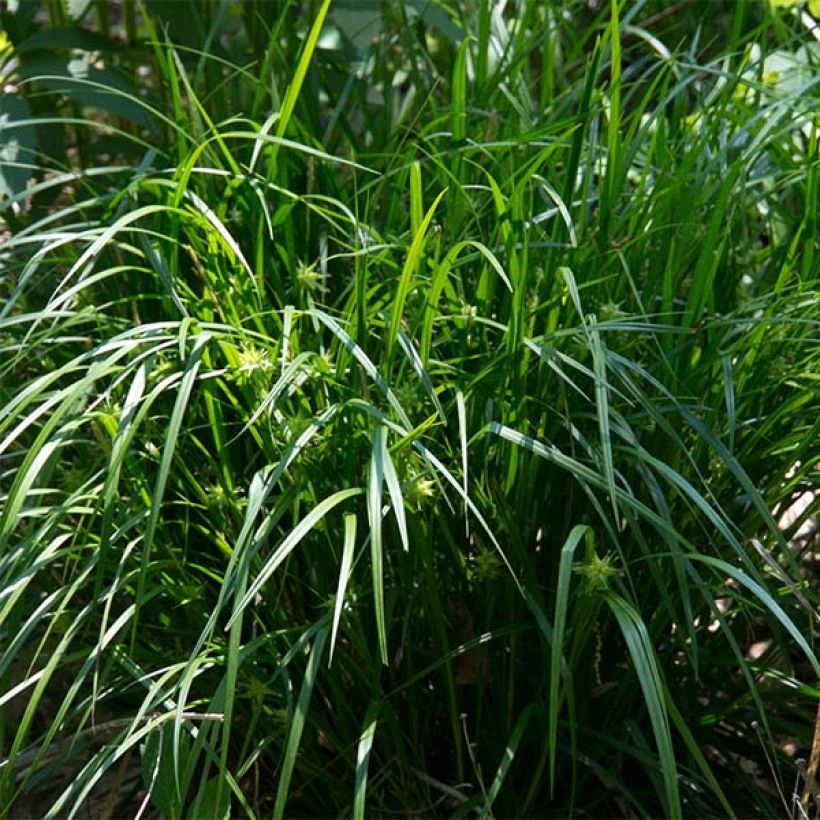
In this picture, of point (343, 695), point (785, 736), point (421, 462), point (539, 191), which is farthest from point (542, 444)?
point (785, 736)

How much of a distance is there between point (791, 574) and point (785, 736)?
0.24 metres

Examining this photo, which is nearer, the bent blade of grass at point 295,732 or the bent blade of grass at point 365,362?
the bent blade of grass at point 295,732

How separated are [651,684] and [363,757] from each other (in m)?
0.31

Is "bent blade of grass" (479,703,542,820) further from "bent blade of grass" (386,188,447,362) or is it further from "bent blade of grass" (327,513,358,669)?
"bent blade of grass" (386,188,447,362)

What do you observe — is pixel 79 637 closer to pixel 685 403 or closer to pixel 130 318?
pixel 130 318

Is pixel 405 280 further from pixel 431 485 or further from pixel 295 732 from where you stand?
pixel 295 732

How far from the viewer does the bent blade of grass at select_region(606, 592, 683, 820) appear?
1.22 m

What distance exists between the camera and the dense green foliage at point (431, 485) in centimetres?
140

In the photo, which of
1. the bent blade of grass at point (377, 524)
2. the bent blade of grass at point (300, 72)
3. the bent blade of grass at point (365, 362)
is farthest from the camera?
the bent blade of grass at point (300, 72)

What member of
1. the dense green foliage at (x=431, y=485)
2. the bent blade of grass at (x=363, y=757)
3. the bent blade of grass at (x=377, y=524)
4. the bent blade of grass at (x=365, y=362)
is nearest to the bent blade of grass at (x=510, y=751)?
the dense green foliage at (x=431, y=485)

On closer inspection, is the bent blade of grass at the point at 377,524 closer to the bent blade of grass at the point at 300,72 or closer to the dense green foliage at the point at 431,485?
the dense green foliage at the point at 431,485

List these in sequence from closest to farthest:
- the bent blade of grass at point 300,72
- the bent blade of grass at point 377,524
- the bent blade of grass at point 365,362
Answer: the bent blade of grass at point 377,524
the bent blade of grass at point 365,362
the bent blade of grass at point 300,72

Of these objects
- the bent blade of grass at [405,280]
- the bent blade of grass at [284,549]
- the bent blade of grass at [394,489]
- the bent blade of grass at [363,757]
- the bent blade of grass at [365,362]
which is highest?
the bent blade of grass at [405,280]

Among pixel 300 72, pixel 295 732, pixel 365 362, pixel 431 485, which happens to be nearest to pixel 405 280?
pixel 365 362
